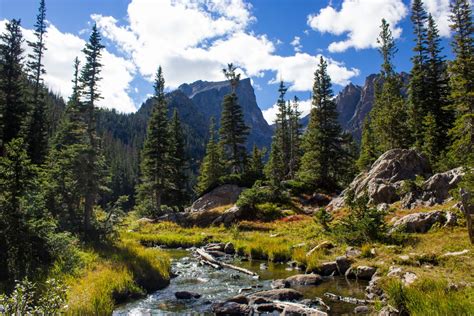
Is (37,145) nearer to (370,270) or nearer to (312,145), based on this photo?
(312,145)

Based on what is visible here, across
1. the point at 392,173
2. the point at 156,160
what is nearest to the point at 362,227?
the point at 392,173

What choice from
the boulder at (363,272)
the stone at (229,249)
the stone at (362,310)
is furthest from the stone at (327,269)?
the stone at (229,249)

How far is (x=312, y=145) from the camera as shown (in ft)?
152

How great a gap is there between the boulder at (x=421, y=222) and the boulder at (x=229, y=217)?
18.5 m

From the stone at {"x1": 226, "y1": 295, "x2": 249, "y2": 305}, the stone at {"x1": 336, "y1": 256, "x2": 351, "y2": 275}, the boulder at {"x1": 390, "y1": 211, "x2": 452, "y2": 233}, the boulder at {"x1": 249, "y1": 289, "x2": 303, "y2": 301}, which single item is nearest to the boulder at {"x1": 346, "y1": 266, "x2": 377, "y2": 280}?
the stone at {"x1": 336, "y1": 256, "x2": 351, "y2": 275}

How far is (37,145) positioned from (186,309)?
111 ft

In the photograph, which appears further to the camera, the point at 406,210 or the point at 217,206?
the point at 217,206

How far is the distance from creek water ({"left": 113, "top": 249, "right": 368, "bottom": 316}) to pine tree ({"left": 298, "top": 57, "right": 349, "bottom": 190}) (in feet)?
84.9

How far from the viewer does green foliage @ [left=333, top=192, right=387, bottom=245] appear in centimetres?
2070

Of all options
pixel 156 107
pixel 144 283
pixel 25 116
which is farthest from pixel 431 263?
pixel 156 107

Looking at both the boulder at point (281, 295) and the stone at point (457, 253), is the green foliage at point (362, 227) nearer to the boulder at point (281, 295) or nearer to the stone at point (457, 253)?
the stone at point (457, 253)

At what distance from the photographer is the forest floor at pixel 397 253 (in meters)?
Result: 9.90

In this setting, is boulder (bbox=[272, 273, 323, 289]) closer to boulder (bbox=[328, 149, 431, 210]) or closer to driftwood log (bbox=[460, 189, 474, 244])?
driftwood log (bbox=[460, 189, 474, 244])

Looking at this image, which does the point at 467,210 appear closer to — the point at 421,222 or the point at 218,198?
the point at 421,222
